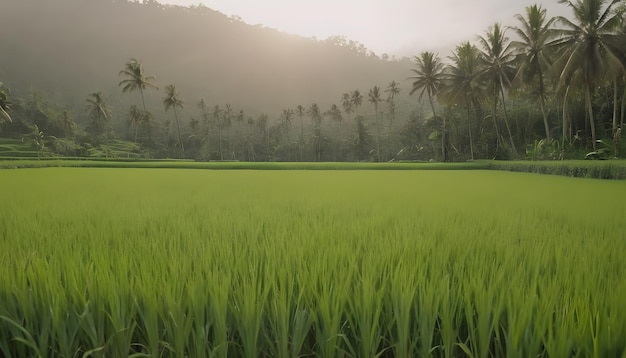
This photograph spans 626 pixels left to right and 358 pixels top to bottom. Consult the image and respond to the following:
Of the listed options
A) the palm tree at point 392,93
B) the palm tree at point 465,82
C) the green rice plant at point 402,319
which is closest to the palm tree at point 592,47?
the palm tree at point 465,82

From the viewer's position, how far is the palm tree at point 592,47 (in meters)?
16.3

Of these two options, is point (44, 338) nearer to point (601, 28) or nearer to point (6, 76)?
point (601, 28)

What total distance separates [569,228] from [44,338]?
270 centimetres

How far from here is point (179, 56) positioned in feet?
405

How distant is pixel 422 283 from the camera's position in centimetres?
86

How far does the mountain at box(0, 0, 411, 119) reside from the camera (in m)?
106

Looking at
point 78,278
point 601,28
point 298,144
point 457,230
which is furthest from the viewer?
point 298,144

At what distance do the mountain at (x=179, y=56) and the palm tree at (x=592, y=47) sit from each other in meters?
93.1

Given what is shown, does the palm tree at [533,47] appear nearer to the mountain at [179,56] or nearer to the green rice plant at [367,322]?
the green rice plant at [367,322]

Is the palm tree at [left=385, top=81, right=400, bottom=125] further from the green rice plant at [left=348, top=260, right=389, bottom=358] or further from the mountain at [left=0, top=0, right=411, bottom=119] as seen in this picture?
the green rice plant at [left=348, top=260, right=389, bottom=358]

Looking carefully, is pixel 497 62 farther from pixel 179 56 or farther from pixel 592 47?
pixel 179 56

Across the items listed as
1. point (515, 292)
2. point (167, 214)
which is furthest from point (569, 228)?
point (167, 214)

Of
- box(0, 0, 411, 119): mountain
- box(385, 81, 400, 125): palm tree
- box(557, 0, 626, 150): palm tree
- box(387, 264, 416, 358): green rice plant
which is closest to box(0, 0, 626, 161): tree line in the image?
box(557, 0, 626, 150): palm tree

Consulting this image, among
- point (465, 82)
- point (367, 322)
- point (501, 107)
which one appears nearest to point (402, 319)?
point (367, 322)
